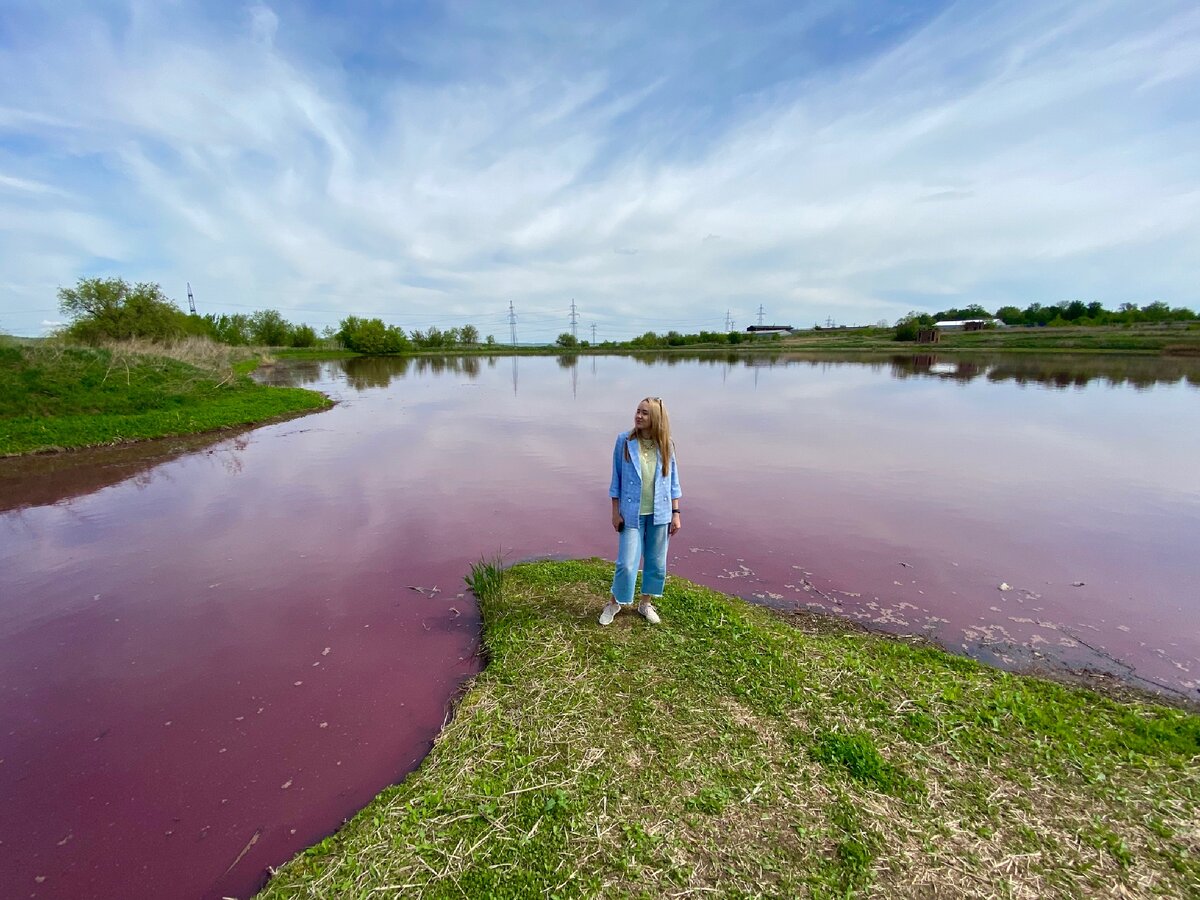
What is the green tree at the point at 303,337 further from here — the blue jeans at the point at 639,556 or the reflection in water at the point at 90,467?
the blue jeans at the point at 639,556

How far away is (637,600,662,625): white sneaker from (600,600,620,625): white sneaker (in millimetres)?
237

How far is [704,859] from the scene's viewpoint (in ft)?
8.30

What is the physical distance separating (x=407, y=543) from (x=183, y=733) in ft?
11.7

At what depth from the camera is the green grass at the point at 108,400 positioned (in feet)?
42.7

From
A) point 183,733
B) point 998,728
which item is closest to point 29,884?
point 183,733

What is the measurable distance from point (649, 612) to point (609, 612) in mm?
387

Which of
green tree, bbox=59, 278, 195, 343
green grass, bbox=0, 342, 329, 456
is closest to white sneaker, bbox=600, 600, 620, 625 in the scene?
green grass, bbox=0, 342, 329, 456

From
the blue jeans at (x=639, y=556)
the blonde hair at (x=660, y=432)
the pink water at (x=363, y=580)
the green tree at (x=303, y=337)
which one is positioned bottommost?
the pink water at (x=363, y=580)

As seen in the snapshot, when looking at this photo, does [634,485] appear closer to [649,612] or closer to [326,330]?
[649,612]

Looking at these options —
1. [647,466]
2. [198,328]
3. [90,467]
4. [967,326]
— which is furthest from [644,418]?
[967,326]

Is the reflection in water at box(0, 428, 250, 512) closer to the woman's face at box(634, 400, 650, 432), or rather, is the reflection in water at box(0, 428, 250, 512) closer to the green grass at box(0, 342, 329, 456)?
the green grass at box(0, 342, 329, 456)

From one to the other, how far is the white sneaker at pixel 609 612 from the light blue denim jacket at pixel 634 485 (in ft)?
3.19

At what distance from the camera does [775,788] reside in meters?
2.91

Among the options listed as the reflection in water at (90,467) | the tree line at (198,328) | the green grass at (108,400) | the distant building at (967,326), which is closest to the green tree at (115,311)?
the tree line at (198,328)
